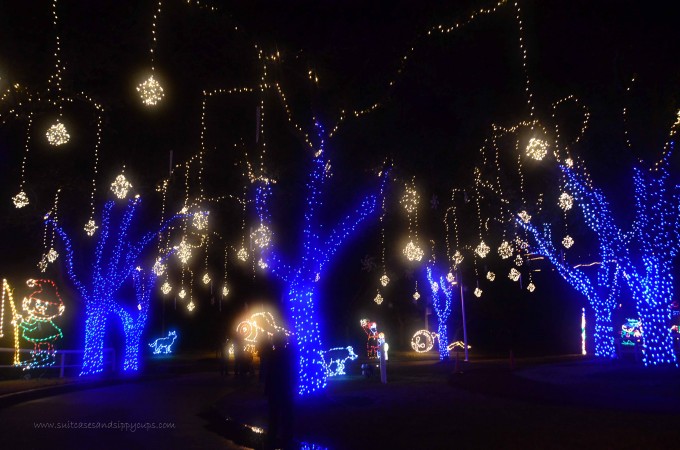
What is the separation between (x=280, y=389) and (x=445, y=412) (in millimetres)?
3786

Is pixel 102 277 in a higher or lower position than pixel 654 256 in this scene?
higher

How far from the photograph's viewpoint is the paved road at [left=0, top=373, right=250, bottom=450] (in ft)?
31.8

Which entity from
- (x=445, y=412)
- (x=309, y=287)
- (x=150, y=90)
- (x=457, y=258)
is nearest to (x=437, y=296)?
(x=457, y=258)

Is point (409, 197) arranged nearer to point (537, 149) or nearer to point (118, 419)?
point (537, 149)

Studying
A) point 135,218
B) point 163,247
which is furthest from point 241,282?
point 135,218

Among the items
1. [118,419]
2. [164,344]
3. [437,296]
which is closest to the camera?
[118,419]

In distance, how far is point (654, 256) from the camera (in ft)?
61.4

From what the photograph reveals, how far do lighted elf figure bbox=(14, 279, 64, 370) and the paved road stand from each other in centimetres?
543

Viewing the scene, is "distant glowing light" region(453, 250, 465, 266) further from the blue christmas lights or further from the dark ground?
the blue christmas lights

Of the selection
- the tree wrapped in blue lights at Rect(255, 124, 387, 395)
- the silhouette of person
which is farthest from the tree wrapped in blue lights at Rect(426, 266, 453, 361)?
the silhouette of person

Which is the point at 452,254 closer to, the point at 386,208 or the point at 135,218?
the point at 386,208

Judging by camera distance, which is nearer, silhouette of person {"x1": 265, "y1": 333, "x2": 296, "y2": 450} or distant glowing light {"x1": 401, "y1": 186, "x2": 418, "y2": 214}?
silhouette of person {"x1": 265, "y1": 333, "x2": 296, "y2": 450}

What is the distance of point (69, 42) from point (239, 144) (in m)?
6.72

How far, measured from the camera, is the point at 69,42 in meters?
13.4
